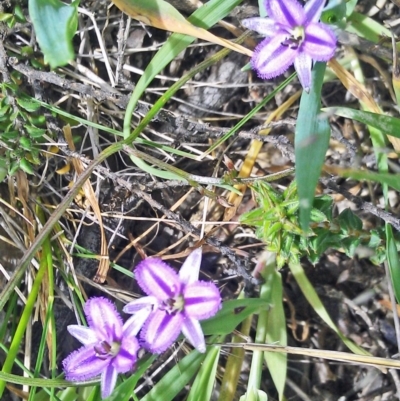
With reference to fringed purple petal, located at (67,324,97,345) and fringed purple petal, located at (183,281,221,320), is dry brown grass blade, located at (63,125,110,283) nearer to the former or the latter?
fringed purple petal, located at (67,324,97,345)

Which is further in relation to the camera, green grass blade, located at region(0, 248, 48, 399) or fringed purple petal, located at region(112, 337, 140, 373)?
green grass blade, located at region(0, 248, 48, 399)

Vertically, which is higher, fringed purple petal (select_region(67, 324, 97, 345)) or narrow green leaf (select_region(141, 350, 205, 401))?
fringed purple petal (select_region(67, 324, 97, 345))

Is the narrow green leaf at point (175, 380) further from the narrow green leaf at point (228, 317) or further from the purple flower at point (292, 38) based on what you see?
the purple flower at point (292, 38)

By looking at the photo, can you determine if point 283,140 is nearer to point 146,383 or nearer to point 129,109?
point 129,109

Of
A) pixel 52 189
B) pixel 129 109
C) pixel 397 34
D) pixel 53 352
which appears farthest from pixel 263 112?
pixel 53 352

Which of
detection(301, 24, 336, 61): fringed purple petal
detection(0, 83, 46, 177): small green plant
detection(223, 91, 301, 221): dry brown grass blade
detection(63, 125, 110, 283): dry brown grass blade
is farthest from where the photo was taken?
detection(223, 91, 301, 221): dry brown grass blade

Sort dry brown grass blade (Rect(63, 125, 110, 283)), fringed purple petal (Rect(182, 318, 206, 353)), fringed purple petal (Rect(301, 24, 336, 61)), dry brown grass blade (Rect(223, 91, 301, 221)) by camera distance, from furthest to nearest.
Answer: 1. dry brown grass blade (Rect(223, 91, 301, 221))
2. dry brown grass blade (Rect(63, 125, 110, 283))
3. fringed purple petal (Rect(182, 318, 206, 353))
4. fringed purple petal (Rect(301, 24, 336, 61))

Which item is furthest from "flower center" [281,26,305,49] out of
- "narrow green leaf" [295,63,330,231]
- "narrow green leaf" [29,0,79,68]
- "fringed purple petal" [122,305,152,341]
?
"fringed purple petal" [122,305,152,341]

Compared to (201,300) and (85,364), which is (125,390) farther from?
(201,300)
